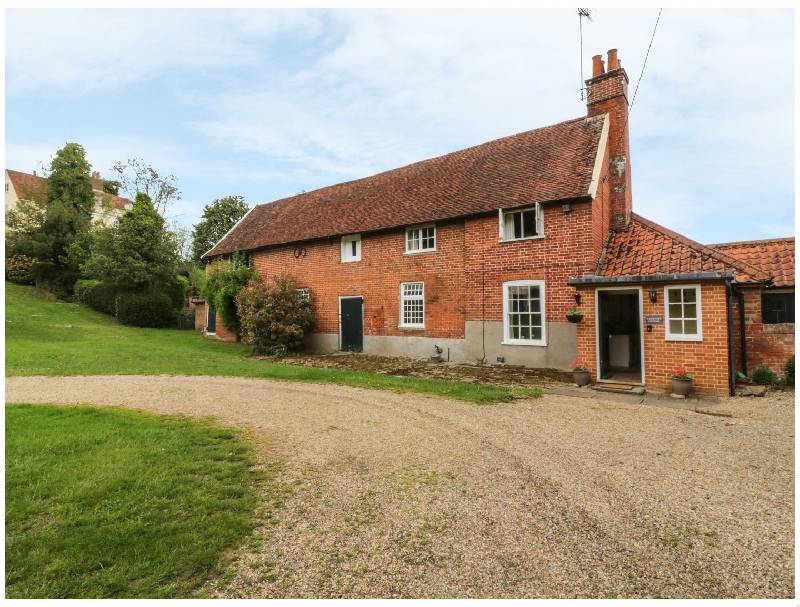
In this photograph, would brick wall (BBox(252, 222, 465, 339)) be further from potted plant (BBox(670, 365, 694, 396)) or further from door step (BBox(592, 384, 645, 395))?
potted plant (BBox(670, 365, 694, 396))

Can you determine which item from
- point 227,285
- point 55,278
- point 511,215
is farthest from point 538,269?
point 55,278

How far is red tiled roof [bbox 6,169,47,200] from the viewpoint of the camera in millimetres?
35812

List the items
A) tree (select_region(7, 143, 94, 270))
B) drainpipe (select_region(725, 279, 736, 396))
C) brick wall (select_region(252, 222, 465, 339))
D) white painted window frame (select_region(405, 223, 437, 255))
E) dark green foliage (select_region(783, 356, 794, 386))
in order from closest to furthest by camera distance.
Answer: drainpipe (select_region(725, 279, 736, 396))
dark green foliage (select_region(783, 356, 794, 386))
brick wall (select_region(252, 222, 465, 339))
white painted window frame (select_region(405, 223, 437, 255))
tree (select_region(7, 143, 94, 270))

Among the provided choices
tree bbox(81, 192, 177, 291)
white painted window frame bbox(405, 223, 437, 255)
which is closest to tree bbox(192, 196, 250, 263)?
tree bbox(81, 192, 177, 291)

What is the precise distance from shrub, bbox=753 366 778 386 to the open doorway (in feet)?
9.22

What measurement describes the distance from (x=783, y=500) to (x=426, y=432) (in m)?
4.35

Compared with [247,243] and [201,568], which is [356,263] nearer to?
[247,243]

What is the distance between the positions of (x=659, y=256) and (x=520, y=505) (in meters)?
10.0

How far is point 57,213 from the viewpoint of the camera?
33.3 metres

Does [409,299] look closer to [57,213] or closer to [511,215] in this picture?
[511,215]

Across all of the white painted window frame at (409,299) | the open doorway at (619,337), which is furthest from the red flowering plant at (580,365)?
the white painted window frame at (409,299)

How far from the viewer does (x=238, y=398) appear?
31.4ft
